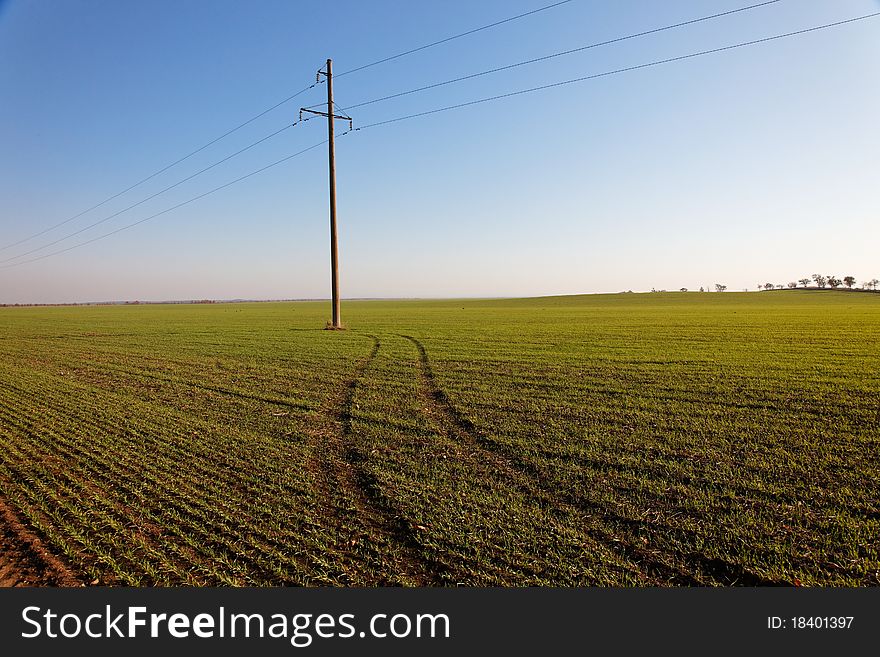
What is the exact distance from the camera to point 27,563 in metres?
4.75

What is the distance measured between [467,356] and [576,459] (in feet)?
42.1

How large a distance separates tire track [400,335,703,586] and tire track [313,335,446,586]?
1.84 m

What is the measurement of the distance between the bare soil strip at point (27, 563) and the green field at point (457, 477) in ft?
0.35

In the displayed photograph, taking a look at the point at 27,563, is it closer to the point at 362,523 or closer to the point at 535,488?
the point at 362,523

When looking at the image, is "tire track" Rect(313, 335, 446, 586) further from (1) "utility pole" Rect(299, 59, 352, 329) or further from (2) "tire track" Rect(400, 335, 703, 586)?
(1) "utility pole" Rect(299, 59, 352, 329)

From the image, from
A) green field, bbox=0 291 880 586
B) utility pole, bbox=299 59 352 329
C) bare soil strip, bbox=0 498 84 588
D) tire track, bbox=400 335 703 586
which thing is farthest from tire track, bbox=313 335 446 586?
utility pole, bbox=299 59 352 329

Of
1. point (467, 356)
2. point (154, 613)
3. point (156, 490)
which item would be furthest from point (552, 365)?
point (154, 613)

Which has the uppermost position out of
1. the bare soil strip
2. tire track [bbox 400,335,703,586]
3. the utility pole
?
the utility pole

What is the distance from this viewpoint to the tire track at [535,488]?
4406mm

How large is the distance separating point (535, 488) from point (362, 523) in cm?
243

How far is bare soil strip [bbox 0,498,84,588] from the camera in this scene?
448cm

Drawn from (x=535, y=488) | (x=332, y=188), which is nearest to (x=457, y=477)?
(x=535, y=488)

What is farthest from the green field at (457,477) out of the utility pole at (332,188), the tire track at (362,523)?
the utility pole at (332,188)

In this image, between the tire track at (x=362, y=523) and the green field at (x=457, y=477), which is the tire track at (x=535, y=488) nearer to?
the green field at (x=457, y=477)
